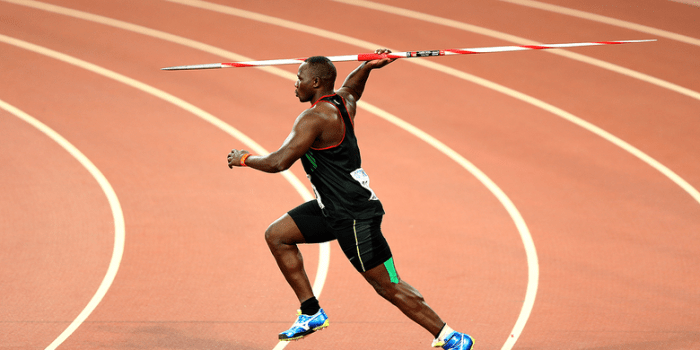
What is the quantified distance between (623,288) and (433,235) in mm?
1935

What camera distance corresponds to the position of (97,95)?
1170 centimetres

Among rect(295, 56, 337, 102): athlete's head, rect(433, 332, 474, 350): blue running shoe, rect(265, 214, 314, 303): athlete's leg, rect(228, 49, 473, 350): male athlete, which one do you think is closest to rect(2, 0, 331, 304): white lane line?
rect(265, 214, 314, 303): athlete's leg

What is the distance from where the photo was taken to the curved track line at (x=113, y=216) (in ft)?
20.7

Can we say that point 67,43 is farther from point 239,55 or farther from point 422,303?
point 422,303

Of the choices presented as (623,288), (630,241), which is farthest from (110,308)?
(630,241)

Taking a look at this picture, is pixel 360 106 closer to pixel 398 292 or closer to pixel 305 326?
pixel 305 326

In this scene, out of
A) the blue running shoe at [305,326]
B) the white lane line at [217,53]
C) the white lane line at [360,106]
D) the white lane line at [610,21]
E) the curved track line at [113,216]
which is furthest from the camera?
the white lane line at [610,21]

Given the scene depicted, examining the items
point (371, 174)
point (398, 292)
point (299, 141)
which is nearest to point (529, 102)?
point (371, 174)

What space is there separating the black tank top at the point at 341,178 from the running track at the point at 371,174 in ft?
4.48

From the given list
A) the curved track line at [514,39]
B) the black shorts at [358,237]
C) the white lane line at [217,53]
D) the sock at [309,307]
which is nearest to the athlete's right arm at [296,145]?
the black shorts at [358,237]

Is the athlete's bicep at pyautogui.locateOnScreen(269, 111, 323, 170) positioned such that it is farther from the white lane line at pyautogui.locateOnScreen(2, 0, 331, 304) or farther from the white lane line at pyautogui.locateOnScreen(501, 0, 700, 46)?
the white lane line at pyautogui.locateOnScreen(501, 0, 700, 46)

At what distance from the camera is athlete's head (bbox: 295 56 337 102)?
16.4 feet

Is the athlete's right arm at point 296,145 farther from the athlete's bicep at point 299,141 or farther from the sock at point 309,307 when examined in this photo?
the sock at point 309,307

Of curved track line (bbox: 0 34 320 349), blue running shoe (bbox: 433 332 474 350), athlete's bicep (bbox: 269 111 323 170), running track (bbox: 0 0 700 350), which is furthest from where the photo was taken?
curved track line (bbox: 0 34 320 349)
